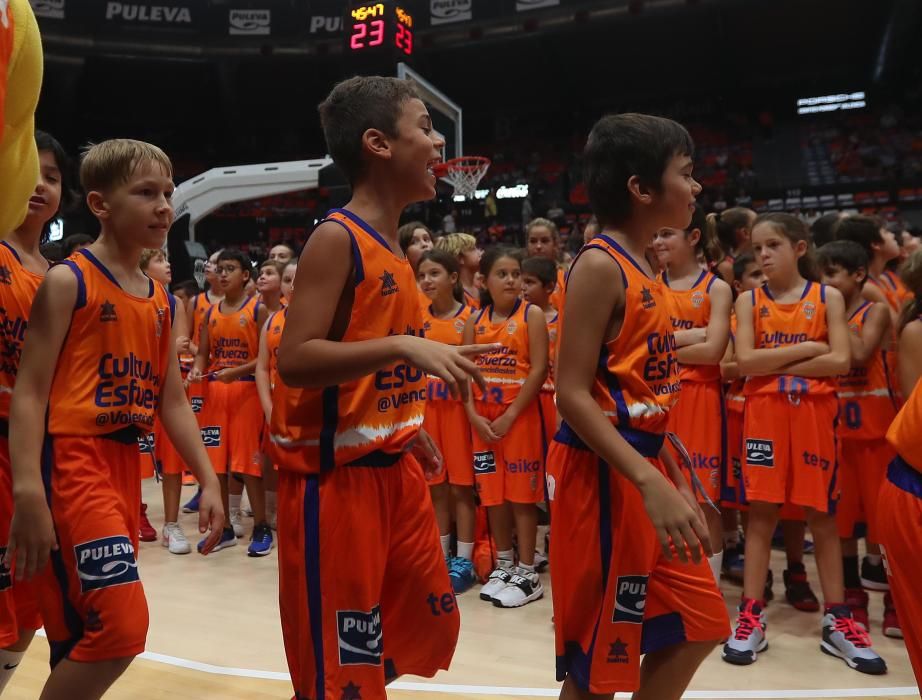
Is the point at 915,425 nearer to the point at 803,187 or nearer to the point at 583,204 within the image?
the point at 803,187

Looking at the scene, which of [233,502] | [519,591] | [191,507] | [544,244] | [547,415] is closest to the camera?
[519,591]

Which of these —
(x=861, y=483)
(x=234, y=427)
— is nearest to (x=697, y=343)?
(x=861, y=483)

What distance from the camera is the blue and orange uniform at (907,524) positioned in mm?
2121

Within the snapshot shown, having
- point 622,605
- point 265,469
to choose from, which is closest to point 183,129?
point 265,469

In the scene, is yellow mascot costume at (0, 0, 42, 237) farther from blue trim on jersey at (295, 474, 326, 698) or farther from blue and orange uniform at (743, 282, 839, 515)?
blue and orange uniform at (743, 282, 839, 515)

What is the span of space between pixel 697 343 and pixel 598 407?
220cm

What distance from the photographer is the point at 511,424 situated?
4.43 m

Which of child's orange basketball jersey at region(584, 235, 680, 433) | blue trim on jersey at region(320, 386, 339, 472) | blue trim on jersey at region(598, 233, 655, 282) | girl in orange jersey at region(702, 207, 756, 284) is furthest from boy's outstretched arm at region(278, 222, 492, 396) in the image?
girl in orange jersey at region(702, 207, 756, 284)

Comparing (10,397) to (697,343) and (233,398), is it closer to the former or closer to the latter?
(697,343)

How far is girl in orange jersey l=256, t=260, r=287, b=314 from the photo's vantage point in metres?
5.91

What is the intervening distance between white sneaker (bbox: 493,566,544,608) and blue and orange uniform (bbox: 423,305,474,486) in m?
0.67

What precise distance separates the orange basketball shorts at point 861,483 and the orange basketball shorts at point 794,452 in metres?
0.53

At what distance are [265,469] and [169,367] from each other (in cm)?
356

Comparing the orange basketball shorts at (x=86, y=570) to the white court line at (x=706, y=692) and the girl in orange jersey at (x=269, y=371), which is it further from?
the girl in orange jersey at (x=269, y=371)
